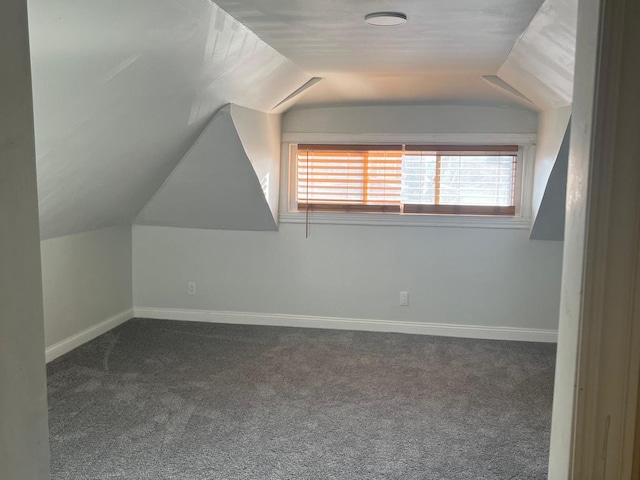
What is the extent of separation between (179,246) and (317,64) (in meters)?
2.21

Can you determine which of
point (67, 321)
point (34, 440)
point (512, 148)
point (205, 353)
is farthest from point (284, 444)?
point (512, 148)

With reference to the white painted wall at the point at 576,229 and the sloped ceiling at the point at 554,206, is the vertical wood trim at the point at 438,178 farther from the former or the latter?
the white painted wall at the point at 576,229

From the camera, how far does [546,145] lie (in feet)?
12.7

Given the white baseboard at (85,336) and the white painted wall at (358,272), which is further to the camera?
the white painted wall at (358,272)

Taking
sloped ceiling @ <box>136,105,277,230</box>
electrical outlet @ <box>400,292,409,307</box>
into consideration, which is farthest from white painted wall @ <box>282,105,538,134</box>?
electrical outlet @ <box>400,292,409,307</box>

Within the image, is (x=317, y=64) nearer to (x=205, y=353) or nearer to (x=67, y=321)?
(x=205, y=353)

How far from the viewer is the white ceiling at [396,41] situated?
203 centimetres

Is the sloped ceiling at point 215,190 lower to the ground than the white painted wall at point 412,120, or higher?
lower

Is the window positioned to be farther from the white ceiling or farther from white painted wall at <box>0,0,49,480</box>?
white painted wall at <box>0,0,49,480</box>

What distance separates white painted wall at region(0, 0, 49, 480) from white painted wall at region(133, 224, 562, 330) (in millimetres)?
3614

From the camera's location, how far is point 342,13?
82.6 inches

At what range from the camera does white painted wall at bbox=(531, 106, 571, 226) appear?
342cm

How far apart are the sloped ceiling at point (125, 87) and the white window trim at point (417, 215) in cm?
69

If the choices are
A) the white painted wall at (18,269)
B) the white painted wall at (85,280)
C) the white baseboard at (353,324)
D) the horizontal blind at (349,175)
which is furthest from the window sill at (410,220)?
the white painted wall at (18,269)
